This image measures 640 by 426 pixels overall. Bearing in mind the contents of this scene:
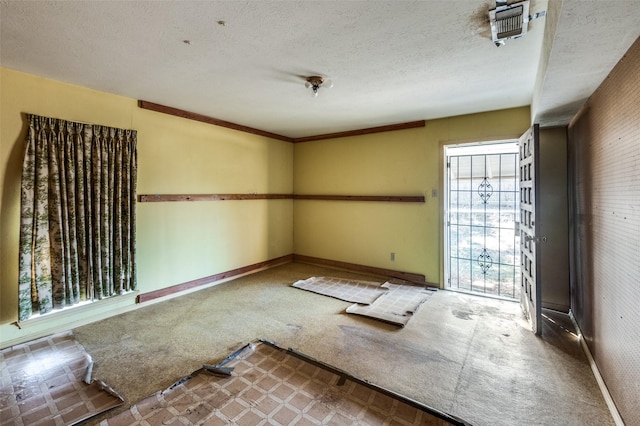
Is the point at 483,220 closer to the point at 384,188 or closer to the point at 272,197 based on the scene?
the point at 384,188

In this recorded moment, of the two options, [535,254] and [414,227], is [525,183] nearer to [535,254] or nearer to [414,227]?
[535,254]

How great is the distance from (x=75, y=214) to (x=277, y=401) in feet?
8.49

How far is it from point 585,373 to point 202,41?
3639 mm

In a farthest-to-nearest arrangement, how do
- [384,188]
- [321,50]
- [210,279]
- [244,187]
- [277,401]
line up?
[244,187] < [384,188] < [210,279] < [321,50] < [277,401]

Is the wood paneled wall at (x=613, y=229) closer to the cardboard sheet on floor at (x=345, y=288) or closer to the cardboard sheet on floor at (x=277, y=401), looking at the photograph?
the cardboard sheet on floor at (x=277, y=401)

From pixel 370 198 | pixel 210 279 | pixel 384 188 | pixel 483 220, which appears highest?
pixel 384 188

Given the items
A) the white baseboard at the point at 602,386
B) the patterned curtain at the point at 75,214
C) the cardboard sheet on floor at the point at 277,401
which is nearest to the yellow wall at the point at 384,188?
the white baseboard at the point at 602,386

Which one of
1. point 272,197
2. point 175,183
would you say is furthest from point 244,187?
point 175,183

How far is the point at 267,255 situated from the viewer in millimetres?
5039

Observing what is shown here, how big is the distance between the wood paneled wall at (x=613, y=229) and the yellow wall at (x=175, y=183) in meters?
4.07

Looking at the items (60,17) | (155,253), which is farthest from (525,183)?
(155,253)

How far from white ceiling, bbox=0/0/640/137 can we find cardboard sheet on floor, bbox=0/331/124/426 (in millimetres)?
2379

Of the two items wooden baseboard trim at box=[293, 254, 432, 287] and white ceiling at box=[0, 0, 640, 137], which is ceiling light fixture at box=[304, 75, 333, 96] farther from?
wooden baseboard trim at box=[293, 254, 432, 287]

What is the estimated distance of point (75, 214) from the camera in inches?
108
